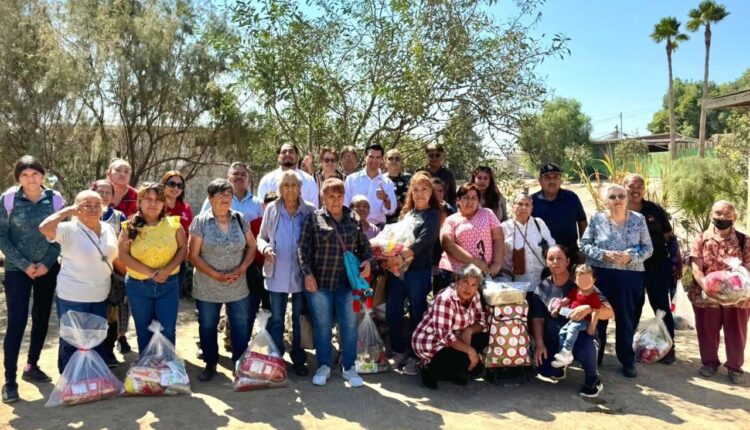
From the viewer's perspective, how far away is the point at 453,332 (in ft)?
15.2

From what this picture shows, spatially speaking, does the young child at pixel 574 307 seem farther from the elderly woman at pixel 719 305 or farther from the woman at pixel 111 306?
the woman at pixel 111 306

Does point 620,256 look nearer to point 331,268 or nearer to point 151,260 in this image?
point 331,268

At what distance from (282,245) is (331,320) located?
775mm

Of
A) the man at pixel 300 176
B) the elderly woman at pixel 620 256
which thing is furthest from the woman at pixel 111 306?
the elderly woman at pixel 620 256

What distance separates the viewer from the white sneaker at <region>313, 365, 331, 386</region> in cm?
468

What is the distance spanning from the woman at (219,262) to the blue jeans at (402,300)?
132 centimetres

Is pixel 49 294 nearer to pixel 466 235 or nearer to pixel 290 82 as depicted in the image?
pixel 466 235

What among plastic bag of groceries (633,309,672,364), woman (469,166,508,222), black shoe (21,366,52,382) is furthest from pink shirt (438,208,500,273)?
black shoe (21,366,52,382)

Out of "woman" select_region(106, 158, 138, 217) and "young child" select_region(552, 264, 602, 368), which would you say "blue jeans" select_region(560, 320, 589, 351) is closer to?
"young child" select_region(552, 264, 602, 368)

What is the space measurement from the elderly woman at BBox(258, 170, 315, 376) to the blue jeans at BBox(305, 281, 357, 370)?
0.73 ft

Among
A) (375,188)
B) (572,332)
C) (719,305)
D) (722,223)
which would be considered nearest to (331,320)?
(375,188)

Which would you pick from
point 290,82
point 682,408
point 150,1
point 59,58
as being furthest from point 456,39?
point 150,1

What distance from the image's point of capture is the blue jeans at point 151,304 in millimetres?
4430

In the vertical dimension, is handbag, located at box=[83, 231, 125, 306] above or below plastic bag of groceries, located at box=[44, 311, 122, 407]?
above
